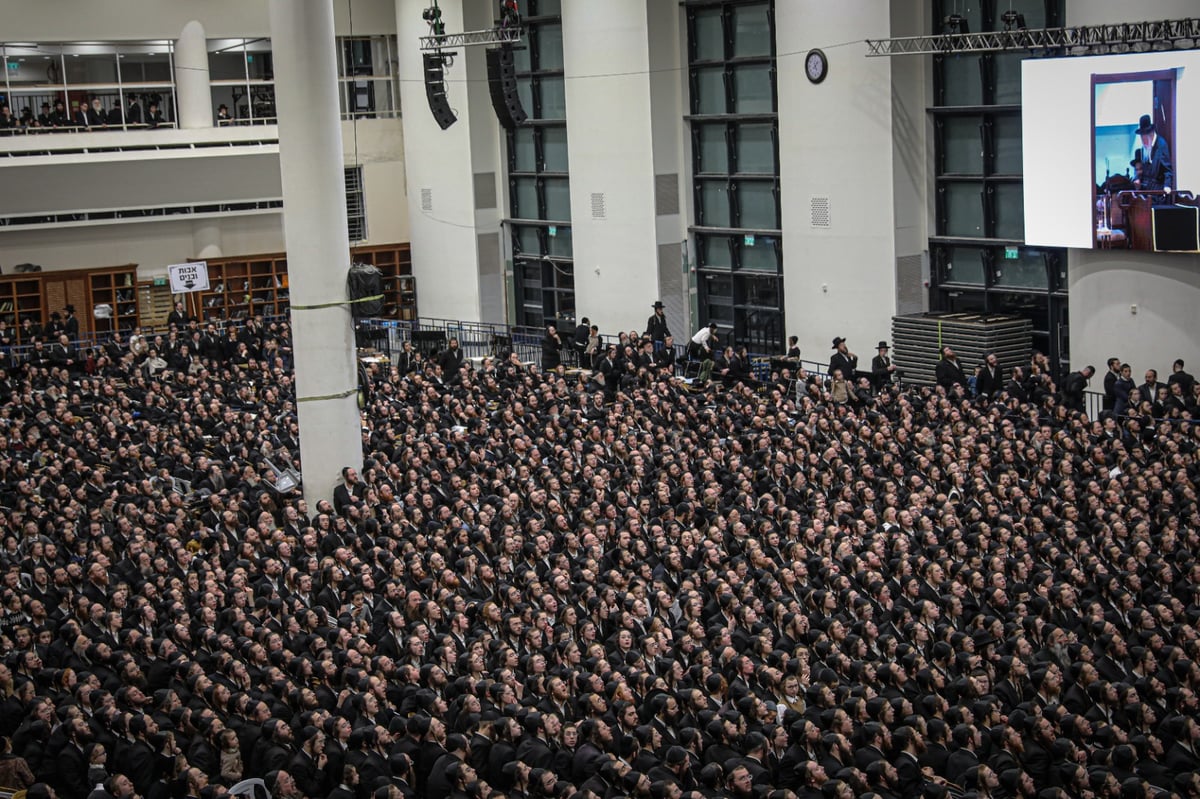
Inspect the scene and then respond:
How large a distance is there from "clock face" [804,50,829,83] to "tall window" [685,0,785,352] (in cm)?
223

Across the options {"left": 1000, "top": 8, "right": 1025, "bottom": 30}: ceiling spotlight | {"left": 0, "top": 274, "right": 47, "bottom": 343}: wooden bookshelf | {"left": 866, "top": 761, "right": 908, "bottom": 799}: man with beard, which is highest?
{"left": 1000, "top": 8, "right": 1025, "bottom": 30}: ceiling spotlight

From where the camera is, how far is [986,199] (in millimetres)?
25594

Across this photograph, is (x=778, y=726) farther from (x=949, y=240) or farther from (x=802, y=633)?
(x=949, y=240)

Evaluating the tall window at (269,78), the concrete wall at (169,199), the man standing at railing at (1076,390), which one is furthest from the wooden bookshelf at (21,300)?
the man standing at railing at (1076,390)

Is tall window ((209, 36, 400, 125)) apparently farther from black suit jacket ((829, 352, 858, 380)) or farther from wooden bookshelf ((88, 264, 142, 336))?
black suit jacket ((829, 352, 858, 380))

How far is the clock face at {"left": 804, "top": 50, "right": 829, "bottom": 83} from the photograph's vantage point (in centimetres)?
2623

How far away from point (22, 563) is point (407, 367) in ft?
37.9

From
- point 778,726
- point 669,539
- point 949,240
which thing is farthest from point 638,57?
point 778,726

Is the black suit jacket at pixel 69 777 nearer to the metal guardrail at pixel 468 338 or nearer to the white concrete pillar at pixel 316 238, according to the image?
the white concrete pillar at pixel 316 238

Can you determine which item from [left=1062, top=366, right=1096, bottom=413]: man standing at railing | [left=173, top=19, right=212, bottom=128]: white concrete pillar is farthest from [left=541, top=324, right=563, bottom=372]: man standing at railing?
[left=173, top=19, right=212, bottom=128]: white concrete pillar

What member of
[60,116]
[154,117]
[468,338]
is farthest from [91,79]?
[468,338]

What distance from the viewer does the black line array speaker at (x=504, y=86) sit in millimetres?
25859

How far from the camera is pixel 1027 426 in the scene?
1995cm

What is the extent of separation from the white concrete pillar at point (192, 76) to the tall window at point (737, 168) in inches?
445
